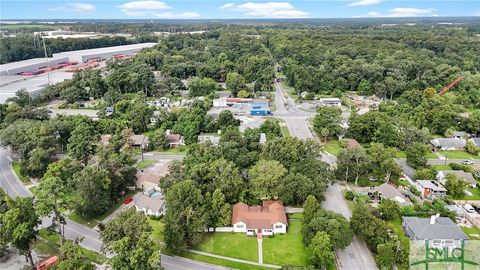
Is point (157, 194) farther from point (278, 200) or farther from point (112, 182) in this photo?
point (278, 200)

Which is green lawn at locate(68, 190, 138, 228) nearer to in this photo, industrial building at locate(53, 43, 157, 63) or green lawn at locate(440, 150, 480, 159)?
green lawn at locate(440, 150, 480, 159)

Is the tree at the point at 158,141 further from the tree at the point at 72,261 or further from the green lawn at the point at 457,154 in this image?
the green lawn at the point at 457,154

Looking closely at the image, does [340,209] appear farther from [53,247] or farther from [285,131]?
[53,247]

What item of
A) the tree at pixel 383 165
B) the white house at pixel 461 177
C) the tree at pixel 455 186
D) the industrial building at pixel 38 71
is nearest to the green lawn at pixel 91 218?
the tree at pixel 383 165

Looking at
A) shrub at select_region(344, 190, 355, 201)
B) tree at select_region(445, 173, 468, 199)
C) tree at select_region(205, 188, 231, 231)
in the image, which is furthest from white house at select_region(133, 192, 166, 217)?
tree at select_region(445, 173, 468, 199)

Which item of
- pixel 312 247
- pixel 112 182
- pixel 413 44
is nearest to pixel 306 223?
pixel 312 247

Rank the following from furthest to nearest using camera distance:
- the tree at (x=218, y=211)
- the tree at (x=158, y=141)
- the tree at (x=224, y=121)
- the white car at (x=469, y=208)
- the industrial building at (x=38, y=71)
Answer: the industrial building at (x=38, y=71), the tree at (x=224, y=121), the tree at (x=158, y=141), the white car at (x=469, y=208), the tree at (x=218, y=211)

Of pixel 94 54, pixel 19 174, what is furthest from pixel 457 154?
pixel 94 54
